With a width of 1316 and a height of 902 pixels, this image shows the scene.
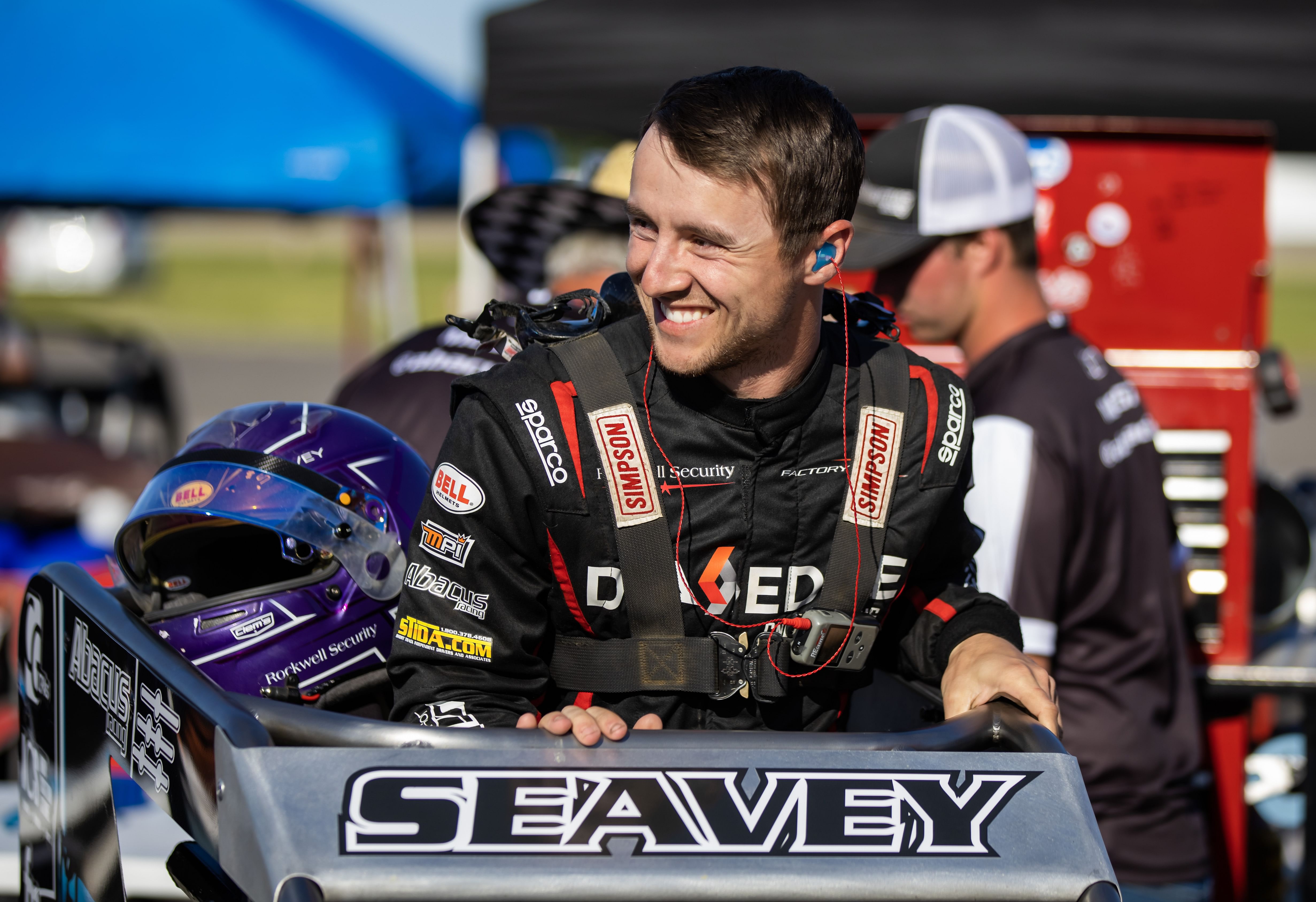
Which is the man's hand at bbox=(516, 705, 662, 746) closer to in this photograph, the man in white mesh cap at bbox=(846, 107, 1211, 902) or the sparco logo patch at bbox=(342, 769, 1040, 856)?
the sparco logo patch at bbox=(342, 769, 1040, 856)

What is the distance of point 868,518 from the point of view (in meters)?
1.74

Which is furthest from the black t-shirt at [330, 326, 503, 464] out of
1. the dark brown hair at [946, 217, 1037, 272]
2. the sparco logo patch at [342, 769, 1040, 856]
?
the sparco logo patch at [342, 769, 1040, 856]

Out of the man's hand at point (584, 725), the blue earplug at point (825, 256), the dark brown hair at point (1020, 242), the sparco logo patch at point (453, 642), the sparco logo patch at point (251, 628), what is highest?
the blue earplug at point (825, 256)

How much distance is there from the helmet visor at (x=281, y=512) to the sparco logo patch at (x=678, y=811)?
73 cm

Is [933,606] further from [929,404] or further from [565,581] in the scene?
[565,581]

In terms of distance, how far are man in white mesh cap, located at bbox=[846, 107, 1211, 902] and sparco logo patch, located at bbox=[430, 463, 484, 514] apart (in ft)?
3.97

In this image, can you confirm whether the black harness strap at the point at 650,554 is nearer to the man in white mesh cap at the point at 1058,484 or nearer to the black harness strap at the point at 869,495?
the black harness strap at the point at 869,495

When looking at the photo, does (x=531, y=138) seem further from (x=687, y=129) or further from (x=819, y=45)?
(x=687, y=129)

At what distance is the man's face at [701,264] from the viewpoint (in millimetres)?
1589

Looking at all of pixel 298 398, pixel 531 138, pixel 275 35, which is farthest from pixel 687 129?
pixel 298 398

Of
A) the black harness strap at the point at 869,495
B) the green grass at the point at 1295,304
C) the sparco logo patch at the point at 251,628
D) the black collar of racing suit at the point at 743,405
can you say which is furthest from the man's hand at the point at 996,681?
the green grass at the point at 1295,304

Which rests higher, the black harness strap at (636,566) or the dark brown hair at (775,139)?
the dark brown hair at (775,139)

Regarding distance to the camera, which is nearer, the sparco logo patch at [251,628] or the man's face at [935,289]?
the sparco logo patch at [251,628]

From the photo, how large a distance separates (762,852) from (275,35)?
6633 mm
